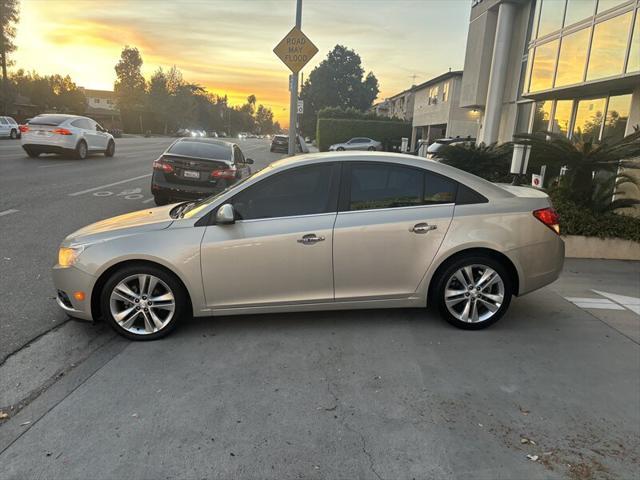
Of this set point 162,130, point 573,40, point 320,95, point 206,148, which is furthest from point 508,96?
point 162,130

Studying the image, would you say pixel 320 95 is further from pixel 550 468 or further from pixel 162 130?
pixel 550 468

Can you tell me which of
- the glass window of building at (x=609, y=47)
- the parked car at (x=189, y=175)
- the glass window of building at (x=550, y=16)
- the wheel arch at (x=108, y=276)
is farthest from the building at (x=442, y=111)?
the wheel arch at (x=108, y=276)

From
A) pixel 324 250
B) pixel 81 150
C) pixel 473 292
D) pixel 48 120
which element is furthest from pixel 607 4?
pixel 48 120

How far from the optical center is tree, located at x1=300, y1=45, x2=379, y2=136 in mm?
74875

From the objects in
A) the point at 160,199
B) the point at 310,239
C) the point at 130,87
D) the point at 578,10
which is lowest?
the point at 160,199

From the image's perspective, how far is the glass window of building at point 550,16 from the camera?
1301cm

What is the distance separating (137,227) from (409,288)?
8.09 ft

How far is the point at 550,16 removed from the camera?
44.6 feet

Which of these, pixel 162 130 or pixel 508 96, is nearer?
pixel 508 96

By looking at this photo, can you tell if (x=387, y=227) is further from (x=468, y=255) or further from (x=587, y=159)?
(x=587, y=159)

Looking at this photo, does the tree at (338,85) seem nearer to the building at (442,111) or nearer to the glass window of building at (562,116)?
the building at (442,111)

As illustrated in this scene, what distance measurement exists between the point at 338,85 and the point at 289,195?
249 ft

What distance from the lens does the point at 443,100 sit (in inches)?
1364

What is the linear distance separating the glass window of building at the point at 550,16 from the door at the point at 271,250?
12.2 metres
